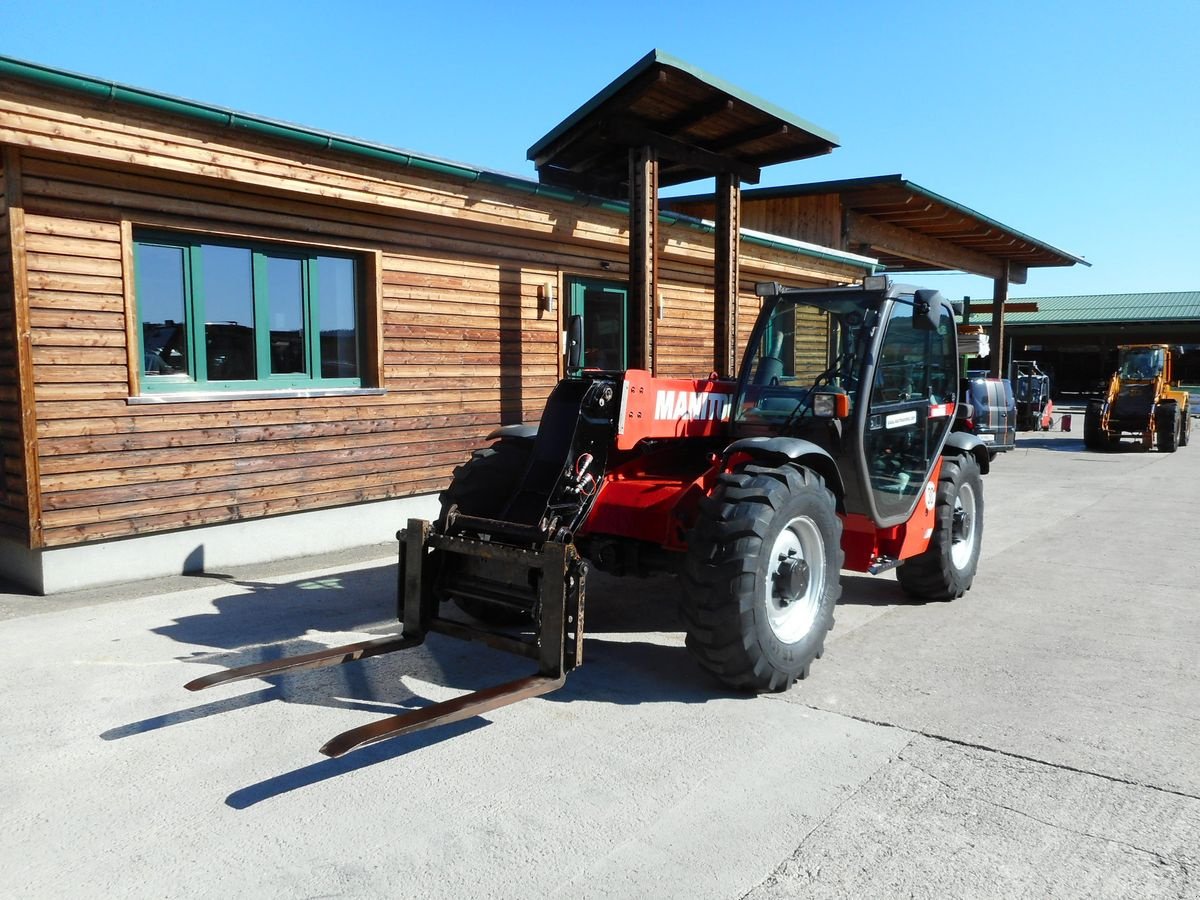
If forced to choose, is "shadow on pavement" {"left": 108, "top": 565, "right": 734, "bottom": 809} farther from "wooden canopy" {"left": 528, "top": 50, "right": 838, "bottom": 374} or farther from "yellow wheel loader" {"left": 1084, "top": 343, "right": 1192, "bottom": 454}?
"yellow wheel loader" {"left": 1084, "top": 343, "right": 1192, "bottom": 454}

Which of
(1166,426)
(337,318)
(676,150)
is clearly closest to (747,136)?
(676,150)

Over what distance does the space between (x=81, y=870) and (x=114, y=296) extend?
15.4 feet

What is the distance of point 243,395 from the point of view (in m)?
7.19

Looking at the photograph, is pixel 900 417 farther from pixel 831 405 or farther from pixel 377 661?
pixel 377 661

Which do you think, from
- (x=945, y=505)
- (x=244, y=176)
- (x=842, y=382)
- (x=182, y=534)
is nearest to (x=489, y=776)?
(x=842, y=382)

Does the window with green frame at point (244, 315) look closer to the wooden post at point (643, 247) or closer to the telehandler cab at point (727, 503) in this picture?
the wooden post at point (643, 247)

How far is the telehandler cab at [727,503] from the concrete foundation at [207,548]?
2873 mm

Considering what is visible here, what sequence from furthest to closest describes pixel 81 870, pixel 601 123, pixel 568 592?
pixel 601 123 < pixel 568 592 < pixel 81 870

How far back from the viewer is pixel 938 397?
6.14 m

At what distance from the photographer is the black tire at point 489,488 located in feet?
16.7

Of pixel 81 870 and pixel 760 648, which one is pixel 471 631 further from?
pixel 81 870

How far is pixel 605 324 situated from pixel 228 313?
177 inches

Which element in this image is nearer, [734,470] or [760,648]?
[760,648]

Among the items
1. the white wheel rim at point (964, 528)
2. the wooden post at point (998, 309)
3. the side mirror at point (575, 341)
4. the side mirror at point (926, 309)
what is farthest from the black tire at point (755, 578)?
the wooden post at point (998, 309)
